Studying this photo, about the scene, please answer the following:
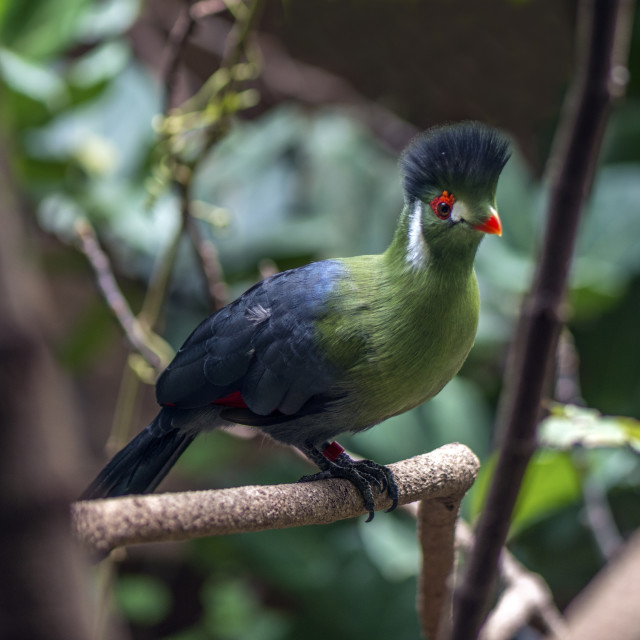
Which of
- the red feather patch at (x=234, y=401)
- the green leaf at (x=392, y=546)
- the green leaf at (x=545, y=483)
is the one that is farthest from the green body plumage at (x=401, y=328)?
the green leaf at (x=392, y=546)

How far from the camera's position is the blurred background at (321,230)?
199 cm

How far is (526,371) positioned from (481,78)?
245 centimetres

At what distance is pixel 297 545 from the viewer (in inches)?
86.3

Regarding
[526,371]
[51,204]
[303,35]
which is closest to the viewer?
Answer: [526,371]

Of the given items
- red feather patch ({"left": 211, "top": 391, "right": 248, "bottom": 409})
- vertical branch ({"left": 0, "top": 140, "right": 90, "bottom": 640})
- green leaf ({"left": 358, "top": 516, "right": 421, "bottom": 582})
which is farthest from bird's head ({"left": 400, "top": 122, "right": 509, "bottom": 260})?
green leaf ({"left": 358, "top": 516, "right": 421, "bottom": 582})

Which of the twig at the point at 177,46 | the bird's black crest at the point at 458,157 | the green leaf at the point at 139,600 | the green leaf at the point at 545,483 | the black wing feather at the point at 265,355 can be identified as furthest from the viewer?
the green leaf at the point at 139,600

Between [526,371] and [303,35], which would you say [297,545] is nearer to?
[526,371]

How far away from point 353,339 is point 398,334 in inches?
2.2

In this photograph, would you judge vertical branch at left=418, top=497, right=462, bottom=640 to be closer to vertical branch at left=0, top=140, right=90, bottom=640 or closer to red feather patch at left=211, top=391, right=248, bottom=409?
red feather patch at left=211, top=391, right=248, bottom=409

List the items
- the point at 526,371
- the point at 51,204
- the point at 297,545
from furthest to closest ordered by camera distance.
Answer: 1. the point at 51,204
2. the point at 297,545
3. the point at 526,371

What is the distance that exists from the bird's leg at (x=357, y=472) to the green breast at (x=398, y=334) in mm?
93

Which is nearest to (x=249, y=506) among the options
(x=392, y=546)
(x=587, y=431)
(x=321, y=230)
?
(x=587, y=431)

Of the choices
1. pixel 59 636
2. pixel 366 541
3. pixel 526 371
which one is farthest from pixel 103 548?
pixel 366 541

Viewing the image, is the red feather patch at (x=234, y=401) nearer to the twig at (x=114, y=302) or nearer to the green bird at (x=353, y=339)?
the green bird at (x=353, y=339)
